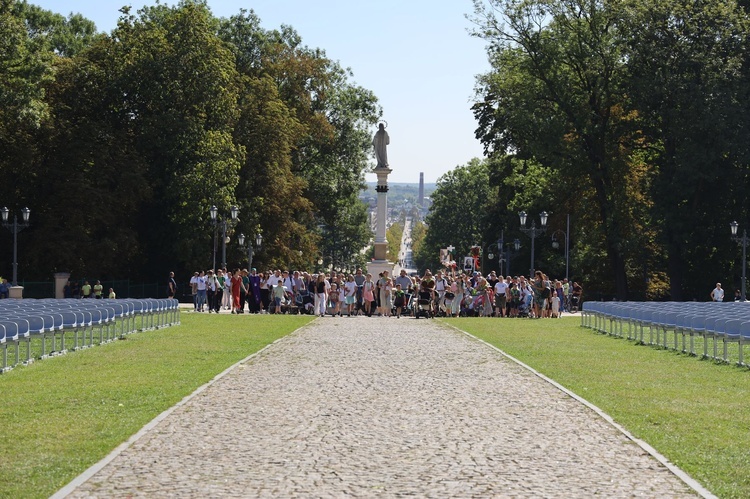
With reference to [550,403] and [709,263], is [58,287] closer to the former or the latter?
[709,263]

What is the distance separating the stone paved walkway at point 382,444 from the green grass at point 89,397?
415 millimetres

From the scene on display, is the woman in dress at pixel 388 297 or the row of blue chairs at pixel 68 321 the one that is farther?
the woman in dress at pixel 388 297

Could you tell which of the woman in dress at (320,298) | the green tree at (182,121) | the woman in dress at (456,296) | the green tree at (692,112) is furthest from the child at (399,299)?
the green tree at (182,121)

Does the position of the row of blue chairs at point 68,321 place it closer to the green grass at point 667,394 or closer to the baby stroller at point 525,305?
the green grass at point 667,394

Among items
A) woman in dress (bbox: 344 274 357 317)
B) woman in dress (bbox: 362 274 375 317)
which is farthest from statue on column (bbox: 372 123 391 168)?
woman in dress (bbox: 362 274 375 317)

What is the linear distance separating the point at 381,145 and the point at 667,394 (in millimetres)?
44792

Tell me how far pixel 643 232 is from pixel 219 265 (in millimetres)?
23707

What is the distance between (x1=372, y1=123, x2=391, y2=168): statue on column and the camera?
200 feet

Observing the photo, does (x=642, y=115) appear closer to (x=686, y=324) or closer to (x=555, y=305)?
(x=555, y=305)

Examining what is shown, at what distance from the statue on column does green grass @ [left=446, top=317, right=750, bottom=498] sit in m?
30.2

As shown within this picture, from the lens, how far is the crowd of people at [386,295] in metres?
46.8

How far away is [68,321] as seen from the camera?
80.6 ft

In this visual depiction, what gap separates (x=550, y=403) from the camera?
15.8m

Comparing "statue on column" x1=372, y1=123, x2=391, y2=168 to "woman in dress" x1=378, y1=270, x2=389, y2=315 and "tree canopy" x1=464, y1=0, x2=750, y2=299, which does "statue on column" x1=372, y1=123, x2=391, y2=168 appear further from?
"woman in dress" x1=378, y1=270, x2=389, y2=315
